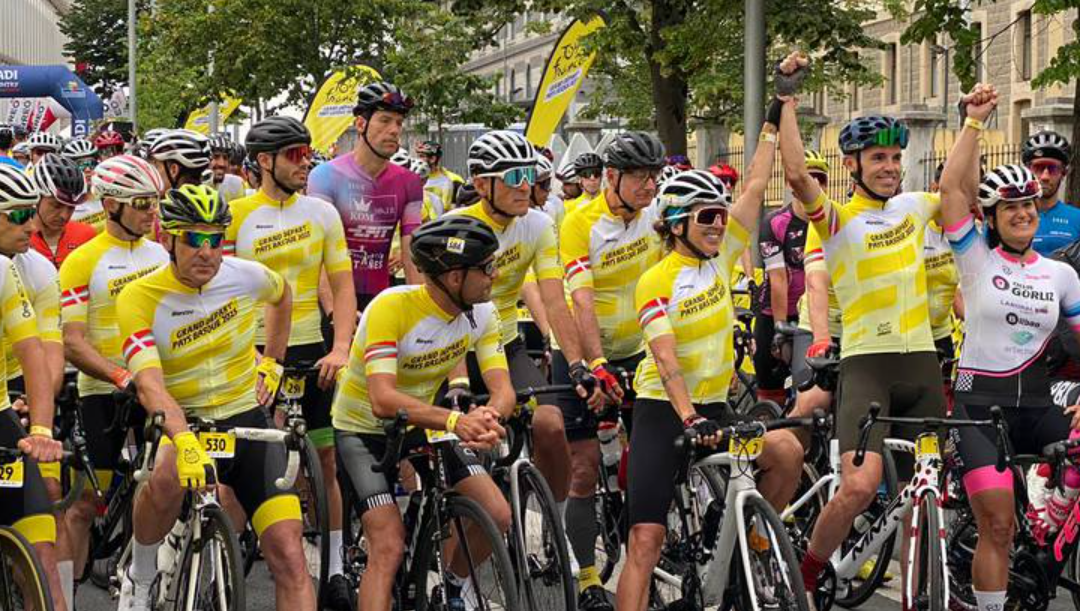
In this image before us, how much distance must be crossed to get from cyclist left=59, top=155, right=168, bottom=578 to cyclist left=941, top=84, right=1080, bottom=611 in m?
3.65

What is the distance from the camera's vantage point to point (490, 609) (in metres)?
7.03

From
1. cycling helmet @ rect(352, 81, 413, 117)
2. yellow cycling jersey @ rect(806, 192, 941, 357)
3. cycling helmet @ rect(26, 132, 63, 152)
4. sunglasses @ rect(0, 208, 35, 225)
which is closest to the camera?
sunglasses @ rect(0, 208, 35, 225)

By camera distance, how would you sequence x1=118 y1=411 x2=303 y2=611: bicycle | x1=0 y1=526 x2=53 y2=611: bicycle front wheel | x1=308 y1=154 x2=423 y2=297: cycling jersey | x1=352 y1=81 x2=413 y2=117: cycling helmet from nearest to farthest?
1. x1=0 y1=526 x2=53 y2=611: bicycle front wheel
2. x1=118 y1=411 x2=303 y2=611: bicycle
3. x1=352 y1=81 x2=413 y2=117: cycling helmet
4. x1=308 y1=154 x2=423 y2=297: cycling jersey

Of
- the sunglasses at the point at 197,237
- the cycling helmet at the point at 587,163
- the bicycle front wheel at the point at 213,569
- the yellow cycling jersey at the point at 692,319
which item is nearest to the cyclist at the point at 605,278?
the yellow cycling jersey at the point at 692,319

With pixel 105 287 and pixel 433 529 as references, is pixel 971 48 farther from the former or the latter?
pixel 433 529

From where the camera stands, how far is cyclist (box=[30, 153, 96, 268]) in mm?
9266

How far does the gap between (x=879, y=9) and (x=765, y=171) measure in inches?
1573

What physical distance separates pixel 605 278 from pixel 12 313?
12.0 feet

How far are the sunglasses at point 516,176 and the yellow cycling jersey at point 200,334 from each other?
5.34 ft

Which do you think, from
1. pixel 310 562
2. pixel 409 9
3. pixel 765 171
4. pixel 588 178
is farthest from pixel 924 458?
pixel 409 9

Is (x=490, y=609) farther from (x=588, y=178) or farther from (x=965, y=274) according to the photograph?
(x=588, y=178)

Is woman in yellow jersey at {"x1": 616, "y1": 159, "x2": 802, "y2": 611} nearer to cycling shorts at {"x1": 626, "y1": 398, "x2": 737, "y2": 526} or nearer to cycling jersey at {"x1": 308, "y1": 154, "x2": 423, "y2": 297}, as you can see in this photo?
cycling shorts at {"x1": 626, "y1": 398, "x2": 737, "y2": 526}

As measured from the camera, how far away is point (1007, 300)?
816 cm

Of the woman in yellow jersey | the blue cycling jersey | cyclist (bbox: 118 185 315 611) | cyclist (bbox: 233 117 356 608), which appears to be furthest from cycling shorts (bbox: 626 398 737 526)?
the blue cycling jersey
